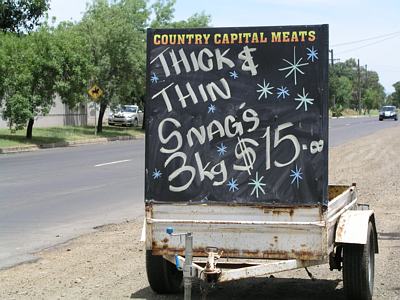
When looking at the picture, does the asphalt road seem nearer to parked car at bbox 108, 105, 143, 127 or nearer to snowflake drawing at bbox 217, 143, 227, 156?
snowflake drawing at bbox 217, 143, 227, 156

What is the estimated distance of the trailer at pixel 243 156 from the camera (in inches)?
211

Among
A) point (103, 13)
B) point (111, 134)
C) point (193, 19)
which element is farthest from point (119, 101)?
point (193, 19)

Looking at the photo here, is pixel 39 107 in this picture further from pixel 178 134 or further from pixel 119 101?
pixel 178 134

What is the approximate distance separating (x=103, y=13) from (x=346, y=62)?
14163 cm

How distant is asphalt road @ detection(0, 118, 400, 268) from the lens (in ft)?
31.7

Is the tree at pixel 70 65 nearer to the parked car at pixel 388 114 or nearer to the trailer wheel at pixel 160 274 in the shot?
the trailer wheel at pixel 160 274

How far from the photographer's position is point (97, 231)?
10.1 metres

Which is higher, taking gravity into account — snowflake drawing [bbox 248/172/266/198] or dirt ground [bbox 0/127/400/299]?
snowflake drawing [bbox 248/172/266/198]

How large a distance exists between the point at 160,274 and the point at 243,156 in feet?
4.72

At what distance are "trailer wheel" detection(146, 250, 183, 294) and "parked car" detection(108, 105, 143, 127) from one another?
43.8 m

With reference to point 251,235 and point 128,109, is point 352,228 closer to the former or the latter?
point 251,235

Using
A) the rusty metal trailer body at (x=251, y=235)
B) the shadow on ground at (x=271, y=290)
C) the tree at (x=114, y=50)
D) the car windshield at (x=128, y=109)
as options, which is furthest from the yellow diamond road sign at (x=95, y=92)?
the rusty metal trailer body at (x=251, y=235)


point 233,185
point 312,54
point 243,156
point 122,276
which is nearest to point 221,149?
point 243,156

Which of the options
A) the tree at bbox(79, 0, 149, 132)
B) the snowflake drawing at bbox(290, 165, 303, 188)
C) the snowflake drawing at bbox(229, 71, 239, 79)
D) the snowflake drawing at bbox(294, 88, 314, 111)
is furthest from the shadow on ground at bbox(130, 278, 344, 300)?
the tree at bbox(79, 0, 149, 132)
